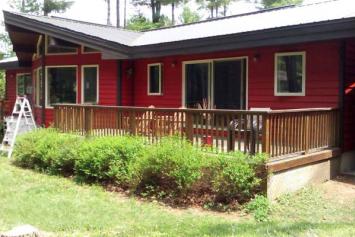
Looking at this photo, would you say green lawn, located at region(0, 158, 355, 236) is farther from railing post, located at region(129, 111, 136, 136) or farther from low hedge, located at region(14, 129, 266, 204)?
railing post, located at region(129, 111, 136, 136)

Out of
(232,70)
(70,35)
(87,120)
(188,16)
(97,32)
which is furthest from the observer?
(188,16)

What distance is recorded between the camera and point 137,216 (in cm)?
593

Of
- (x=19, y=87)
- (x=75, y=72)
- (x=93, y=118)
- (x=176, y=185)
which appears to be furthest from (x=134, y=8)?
→ (x=176, y=185)

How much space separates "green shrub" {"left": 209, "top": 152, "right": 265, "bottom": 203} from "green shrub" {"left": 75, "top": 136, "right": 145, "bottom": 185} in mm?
1688

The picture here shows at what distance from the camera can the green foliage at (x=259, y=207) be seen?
5.93 metres

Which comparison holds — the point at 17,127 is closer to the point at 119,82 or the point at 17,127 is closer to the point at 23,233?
the point at 119,82

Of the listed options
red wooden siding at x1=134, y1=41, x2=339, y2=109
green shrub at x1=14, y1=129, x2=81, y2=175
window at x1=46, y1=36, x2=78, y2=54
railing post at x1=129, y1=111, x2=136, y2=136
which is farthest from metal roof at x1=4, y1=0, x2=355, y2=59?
green shrub at x1=14, y1=129, x2=81, y2=175

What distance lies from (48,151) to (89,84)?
442 centimetres

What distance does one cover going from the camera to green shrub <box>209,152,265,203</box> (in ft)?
20.6

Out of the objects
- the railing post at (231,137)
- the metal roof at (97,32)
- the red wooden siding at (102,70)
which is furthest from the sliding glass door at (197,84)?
the railing post at (231,137)

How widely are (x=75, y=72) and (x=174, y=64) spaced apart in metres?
3.60

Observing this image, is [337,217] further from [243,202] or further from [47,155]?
[47,155]

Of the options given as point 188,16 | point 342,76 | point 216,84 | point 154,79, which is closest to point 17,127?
point 154,79

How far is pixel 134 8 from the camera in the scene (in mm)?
39625
